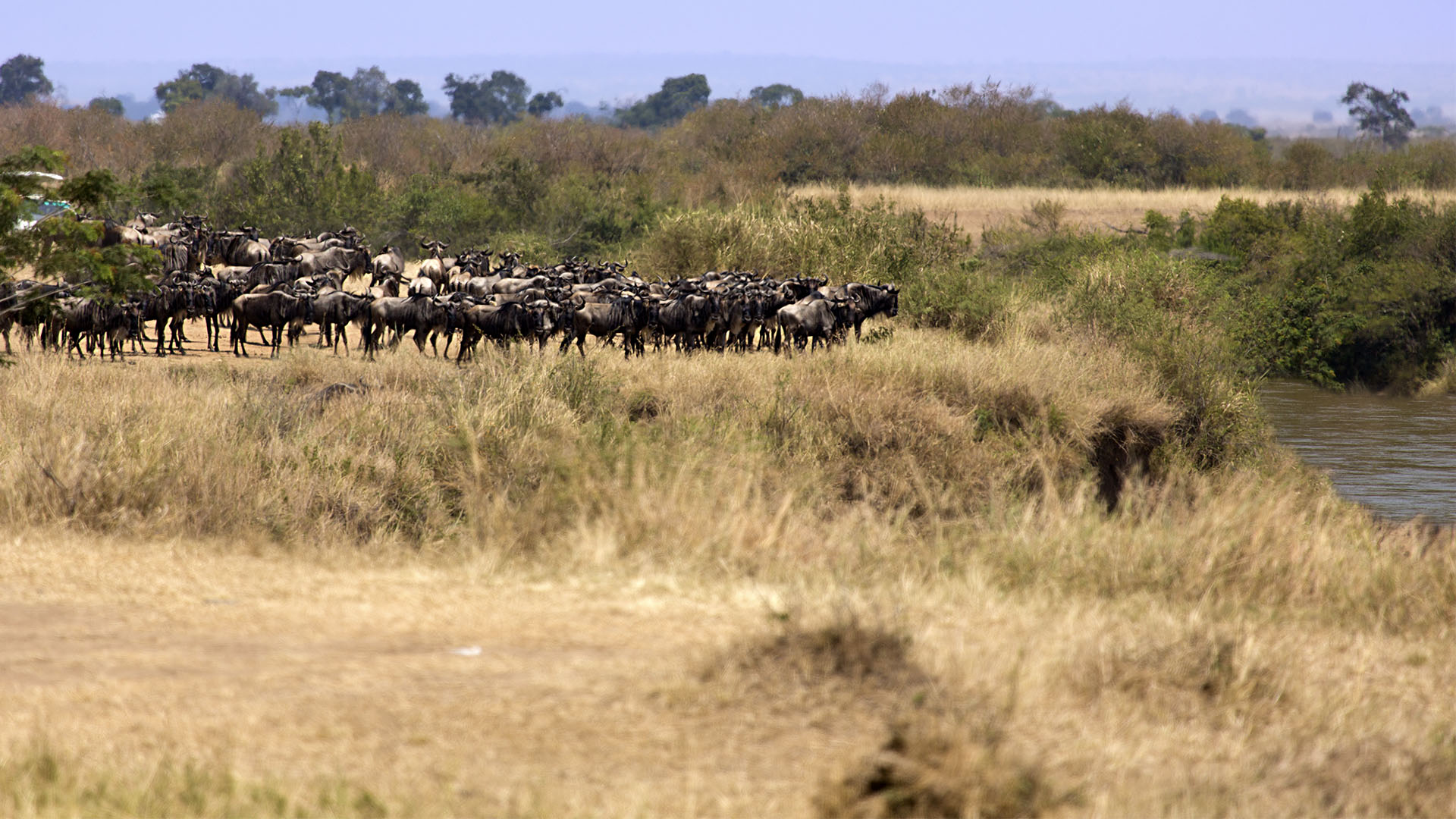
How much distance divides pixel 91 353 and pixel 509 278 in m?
7.01

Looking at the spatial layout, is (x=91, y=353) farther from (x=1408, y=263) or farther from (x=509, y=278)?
(x=1408, y=263)

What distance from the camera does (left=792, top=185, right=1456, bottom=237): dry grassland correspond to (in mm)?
47781

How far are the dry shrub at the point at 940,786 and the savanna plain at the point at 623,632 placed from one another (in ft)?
0.04

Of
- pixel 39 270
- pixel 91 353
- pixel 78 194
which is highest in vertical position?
pixel 78 194

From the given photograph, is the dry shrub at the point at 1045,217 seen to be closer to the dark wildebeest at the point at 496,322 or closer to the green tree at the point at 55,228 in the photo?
the dark wildebeest at the point at 496,322

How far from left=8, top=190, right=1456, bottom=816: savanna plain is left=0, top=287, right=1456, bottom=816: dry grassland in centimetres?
3

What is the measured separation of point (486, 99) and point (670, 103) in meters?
24.2

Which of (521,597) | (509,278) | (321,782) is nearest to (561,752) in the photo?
(321,782)

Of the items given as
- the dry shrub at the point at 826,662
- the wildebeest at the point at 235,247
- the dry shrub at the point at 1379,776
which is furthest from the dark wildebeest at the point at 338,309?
the dry shrub at the point at 1379,776

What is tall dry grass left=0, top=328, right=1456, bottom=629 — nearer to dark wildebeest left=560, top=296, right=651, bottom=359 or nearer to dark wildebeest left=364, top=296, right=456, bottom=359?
dark wildebeest left=560, top=296, right=651, bottom=359

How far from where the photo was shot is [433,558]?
9.20 metres

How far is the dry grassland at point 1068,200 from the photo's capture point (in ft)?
157

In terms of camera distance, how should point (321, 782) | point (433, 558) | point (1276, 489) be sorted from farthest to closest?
point (1276, 489), point (433, 558), point (321, 782)

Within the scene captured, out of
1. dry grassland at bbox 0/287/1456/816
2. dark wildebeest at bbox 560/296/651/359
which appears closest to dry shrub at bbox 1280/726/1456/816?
dry grassland at bbox 0/287/1456/816
